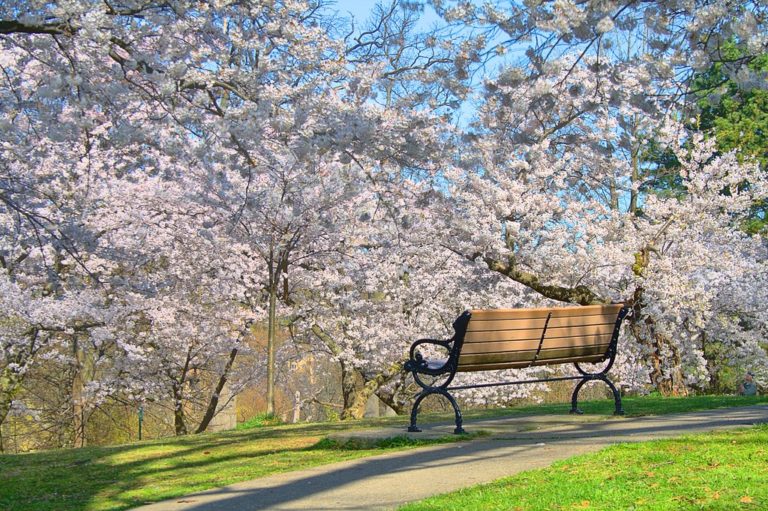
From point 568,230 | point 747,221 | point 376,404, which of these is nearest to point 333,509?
point 568,230

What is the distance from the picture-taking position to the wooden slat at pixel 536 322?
22.9 feet

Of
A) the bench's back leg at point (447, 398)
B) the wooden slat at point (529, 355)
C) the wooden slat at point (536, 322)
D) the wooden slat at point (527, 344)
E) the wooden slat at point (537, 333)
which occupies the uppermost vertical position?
the wooden slat at point (536, 322)

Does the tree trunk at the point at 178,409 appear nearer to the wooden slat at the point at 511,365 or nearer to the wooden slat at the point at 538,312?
the wooden slat at the point at 511,365

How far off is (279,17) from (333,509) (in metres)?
4.87

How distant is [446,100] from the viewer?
8883mm

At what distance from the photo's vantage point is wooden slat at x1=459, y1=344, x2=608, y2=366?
23.3 feet

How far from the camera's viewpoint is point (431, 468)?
5551 millimetres

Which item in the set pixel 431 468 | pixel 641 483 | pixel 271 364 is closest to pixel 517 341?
pixel 431 468

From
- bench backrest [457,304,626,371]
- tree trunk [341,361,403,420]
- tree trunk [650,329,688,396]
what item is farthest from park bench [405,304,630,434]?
tree trunk [341,361,403,420]

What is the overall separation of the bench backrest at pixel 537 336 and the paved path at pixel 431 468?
2.09 feet

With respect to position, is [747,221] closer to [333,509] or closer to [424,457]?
[424,457]

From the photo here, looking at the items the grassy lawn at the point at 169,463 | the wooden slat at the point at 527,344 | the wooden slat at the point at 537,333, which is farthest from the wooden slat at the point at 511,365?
the grassy lawn at the point at 169,463

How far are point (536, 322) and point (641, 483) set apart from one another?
296 cm

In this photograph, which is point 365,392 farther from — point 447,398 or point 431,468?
point 431,468
